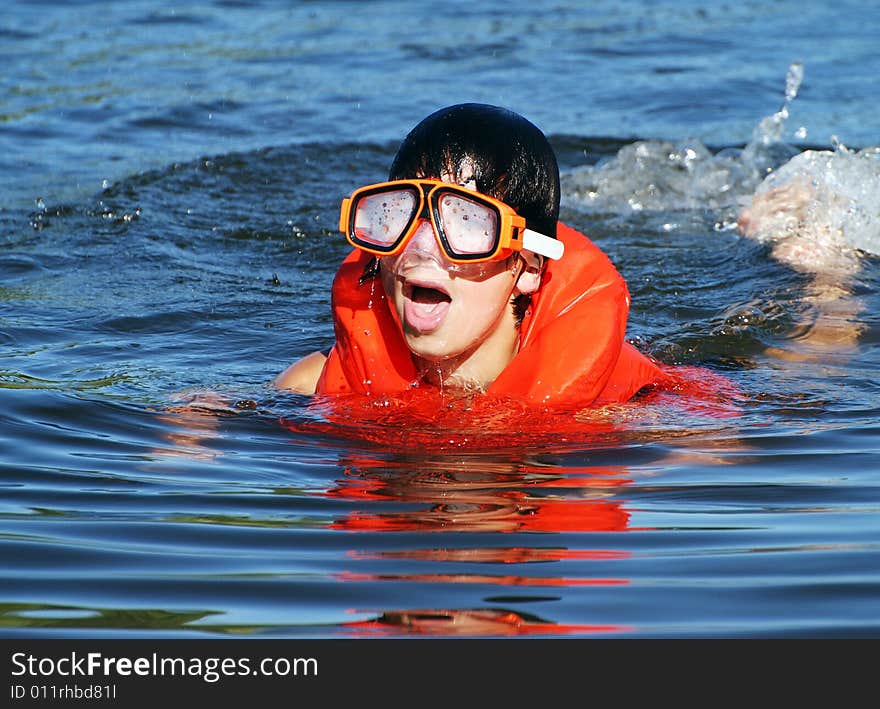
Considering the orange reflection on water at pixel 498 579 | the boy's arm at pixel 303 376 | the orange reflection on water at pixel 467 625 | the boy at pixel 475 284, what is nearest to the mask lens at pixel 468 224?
the boy at pixel 475 284

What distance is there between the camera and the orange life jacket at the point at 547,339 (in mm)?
4656

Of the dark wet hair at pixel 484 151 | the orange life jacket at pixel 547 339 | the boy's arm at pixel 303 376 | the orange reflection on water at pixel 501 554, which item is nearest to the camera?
the orange reflection on water at pixel 501 554

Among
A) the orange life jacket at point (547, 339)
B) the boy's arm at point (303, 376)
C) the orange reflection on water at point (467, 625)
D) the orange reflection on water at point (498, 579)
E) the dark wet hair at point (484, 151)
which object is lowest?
the orange reflection on water at point (467, 625)

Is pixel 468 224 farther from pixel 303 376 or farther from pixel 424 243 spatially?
pixel 303 376

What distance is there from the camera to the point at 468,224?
429cm

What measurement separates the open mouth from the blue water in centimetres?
37

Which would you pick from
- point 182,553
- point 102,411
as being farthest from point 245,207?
point 182,553

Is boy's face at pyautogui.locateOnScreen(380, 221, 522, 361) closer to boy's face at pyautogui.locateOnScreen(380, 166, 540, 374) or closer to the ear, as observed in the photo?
boy's face at pyautogui.locateOnScreen(380, 166, 540, 374)

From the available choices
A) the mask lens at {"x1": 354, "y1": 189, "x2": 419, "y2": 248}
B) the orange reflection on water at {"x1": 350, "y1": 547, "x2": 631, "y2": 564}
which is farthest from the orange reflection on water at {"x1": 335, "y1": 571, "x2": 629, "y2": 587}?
the mask lens at {"x1": 354, "y1": 189, "x2": 419, "y2": 248}

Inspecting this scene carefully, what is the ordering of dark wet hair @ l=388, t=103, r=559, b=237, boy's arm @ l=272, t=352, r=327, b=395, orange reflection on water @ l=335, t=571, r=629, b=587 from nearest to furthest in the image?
orange reflection on water @ l=335, t=571, r=629, b=587, dark wet hair @ l=388, t=103, r=559, b=237, boy's arm @ l=272, t=352, r=327, b=395

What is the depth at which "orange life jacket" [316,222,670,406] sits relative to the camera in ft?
15.3

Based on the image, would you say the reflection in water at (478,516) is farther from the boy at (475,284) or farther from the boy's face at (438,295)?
the boy at (475,284)

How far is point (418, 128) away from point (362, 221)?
1.09ft

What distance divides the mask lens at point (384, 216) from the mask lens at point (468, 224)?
3.8 inches
